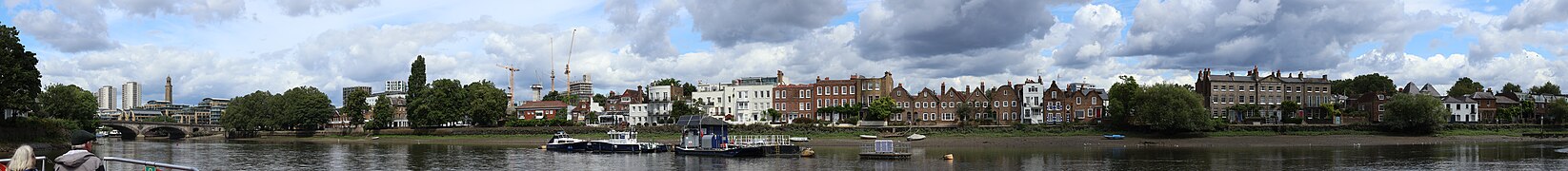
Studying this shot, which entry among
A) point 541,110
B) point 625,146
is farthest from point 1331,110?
point 541,110

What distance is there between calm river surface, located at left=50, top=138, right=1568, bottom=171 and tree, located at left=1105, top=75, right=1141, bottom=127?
754 inches

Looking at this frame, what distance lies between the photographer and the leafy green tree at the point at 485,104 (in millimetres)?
132250

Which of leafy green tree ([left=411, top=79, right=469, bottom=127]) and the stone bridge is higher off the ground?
leafy green tree ([left=411, top=79, right=469, bottom=127])

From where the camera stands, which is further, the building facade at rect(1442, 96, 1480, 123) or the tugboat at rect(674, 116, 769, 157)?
the building facade at rect(1442, 96, 1480, 123)

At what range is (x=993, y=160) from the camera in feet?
235

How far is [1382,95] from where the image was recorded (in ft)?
419

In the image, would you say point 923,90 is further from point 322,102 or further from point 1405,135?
point 322,102

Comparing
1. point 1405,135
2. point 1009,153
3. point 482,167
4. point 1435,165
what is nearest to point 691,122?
point 482,167

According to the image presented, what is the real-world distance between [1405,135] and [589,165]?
245 ft

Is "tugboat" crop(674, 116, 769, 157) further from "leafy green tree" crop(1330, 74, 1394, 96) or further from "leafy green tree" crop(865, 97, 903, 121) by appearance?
"leafy green tree" crop(1330, 74, 1394, 96)

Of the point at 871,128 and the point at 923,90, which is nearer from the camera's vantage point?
the point at 871,128

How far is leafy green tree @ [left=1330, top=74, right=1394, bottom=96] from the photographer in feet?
533

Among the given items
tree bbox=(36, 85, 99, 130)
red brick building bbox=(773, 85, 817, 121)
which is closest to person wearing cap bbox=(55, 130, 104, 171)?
tree bbox=(36, 85, 99, 130)

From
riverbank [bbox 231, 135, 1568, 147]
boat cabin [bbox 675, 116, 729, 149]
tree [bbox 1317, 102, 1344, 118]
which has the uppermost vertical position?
tree [bbox 1317, 102, 1344, 118]
